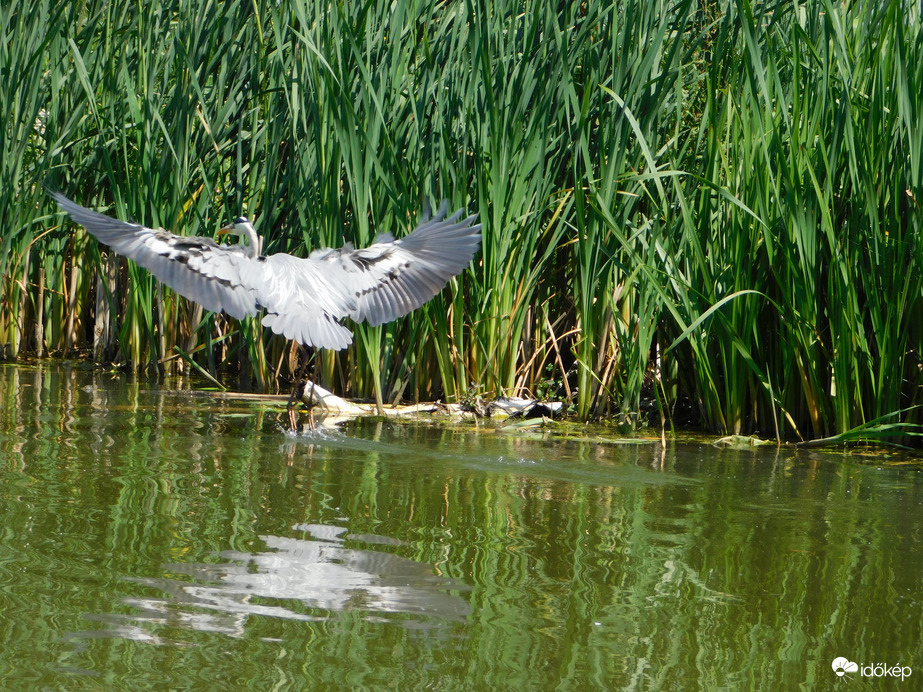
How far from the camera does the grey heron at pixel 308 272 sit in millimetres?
4504

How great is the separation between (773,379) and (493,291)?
127cm

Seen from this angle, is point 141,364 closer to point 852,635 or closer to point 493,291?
point 493,291

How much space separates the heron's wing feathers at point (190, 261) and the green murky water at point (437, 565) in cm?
61

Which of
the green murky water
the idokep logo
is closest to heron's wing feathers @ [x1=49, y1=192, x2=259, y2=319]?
the green murky water

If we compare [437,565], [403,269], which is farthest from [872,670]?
[403,269]

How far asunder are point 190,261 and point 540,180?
1592 mm

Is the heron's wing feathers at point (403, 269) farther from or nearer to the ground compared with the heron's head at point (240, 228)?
nearer to the ground

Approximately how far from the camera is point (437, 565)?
264 centimetres

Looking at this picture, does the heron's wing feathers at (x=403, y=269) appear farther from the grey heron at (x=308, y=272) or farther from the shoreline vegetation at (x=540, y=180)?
the shoreline vegetation at (x=540, y=180)

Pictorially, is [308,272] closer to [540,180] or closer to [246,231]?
[246,231]

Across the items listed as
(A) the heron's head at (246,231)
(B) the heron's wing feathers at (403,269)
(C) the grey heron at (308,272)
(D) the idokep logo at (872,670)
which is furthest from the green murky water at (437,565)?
(A) the heron's head at (246,231)

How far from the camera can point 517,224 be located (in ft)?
16.2

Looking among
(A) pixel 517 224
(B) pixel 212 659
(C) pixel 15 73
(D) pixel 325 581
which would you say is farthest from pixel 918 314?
(C) pixel 15 73

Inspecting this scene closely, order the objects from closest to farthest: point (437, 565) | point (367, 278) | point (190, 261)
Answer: point (437, 565) < point (190, 261) < point (367, 278)
